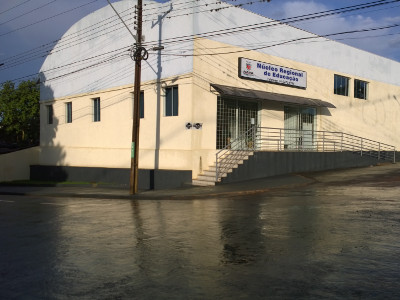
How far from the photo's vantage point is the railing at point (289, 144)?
74.5ft

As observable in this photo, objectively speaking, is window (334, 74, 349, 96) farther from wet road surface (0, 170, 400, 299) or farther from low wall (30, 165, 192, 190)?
wet road surface (0, 170, 400, 299)

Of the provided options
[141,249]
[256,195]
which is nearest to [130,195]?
[256,195]

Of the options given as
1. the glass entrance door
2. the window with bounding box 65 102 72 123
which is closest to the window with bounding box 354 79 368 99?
the glass entrance door

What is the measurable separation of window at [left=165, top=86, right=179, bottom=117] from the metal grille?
2370mm

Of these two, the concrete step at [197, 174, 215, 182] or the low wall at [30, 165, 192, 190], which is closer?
the concrete step at [197, 174, 215, 182]

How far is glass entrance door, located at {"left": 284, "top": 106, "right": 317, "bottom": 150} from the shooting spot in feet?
90.0

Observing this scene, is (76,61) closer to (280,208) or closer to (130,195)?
(130,195)

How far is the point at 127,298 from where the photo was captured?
5.14 m

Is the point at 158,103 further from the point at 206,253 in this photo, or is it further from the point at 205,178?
the point at 206,253

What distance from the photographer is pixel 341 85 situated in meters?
31.0

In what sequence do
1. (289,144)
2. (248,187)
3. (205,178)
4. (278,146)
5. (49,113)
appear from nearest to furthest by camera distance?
(248,187) → (205,178) → (278,146) → (289,144) → (49,113)

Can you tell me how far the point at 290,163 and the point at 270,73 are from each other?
5463 millimetres

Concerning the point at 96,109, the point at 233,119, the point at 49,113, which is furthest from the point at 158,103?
the point at 49,113

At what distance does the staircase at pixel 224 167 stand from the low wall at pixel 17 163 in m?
17.5
